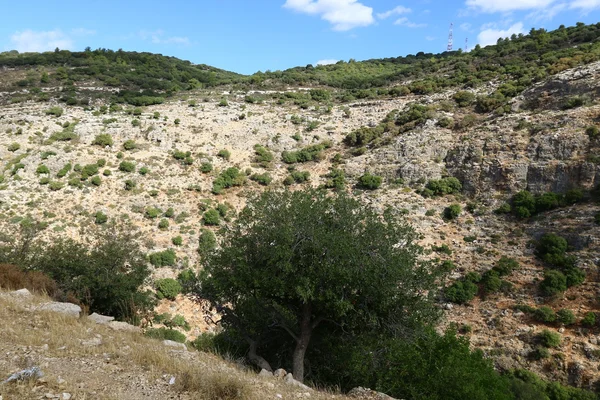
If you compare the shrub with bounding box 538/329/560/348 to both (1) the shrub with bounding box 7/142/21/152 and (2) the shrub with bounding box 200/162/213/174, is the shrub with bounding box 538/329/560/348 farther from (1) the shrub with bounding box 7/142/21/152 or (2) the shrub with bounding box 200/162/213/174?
(1) the shrub with bounding box 7/142/21/152

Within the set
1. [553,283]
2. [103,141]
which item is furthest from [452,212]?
[103,141]

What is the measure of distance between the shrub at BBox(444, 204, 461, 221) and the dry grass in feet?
71.0

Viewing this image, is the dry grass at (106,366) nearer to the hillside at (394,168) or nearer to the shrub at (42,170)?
the hillside at (394,168)

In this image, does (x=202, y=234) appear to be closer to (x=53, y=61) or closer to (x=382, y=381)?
(x=382, y=381)

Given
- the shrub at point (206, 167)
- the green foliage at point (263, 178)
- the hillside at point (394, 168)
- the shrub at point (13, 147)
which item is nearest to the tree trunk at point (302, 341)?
the hillside at point (394, 168)

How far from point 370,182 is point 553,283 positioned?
14.7 m

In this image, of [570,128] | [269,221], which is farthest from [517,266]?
[269,221]

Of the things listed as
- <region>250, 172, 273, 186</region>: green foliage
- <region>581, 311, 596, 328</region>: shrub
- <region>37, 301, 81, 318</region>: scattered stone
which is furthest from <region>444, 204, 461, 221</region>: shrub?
<region>37, 301, 81, 318</region>: scattered stone

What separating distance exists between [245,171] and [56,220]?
15.1m

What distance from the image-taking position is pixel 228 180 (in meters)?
32.7

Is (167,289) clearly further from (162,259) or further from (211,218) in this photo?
(211,218)

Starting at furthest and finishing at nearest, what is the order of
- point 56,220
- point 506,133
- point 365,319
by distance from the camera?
point 506,133, point 56,220, point 365,319

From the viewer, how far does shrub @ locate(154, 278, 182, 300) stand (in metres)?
22.8

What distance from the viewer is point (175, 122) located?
3900cm
